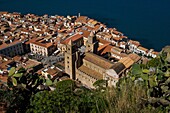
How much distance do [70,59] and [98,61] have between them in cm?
319

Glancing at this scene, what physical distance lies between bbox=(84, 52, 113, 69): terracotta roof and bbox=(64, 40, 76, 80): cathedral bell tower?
5.13 feet

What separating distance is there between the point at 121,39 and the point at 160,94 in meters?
32.1

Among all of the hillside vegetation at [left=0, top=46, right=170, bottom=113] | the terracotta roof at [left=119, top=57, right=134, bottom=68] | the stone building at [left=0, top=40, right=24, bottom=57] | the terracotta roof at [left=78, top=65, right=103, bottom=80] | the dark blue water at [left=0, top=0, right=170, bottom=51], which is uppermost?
the dark blue water at [left=0, top=0, right=170, bottom=51]

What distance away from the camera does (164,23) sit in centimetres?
5306

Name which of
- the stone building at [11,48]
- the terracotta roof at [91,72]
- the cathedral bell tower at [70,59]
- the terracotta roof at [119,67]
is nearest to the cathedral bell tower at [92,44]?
the terracotta roof at [91,72]

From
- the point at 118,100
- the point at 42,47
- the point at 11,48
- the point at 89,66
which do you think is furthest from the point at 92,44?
the point at 118,100

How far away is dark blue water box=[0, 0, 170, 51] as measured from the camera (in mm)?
47781

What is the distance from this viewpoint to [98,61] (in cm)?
2575

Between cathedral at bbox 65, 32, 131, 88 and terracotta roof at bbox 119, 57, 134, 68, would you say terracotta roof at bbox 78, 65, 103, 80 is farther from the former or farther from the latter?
terracotta roof at bbox 119, 57, 134, 68

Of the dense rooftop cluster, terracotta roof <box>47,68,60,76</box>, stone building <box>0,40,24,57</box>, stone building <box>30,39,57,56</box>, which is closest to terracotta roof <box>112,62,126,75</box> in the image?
the dense rooftop cluster

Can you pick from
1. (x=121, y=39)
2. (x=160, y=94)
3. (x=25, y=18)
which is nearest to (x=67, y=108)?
(x=160, y=94)

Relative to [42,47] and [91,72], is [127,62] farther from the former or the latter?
[42,47]

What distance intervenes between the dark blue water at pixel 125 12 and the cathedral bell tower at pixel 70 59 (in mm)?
21207

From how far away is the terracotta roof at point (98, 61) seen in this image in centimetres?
2508
